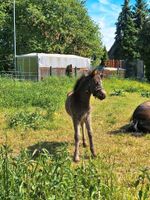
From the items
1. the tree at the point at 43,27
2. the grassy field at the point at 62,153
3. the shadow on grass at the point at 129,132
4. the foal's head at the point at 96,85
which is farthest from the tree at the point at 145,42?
the foal's head at the point at 96,85

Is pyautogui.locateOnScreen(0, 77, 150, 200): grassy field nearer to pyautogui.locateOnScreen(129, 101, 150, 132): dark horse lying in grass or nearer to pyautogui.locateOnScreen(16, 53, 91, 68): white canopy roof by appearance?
pyautogui.locateOnScreen(129, 101, 150, 132): dark horse lying in grass

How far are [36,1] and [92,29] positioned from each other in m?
8.41

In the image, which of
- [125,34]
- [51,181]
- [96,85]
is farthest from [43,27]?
[51,181]

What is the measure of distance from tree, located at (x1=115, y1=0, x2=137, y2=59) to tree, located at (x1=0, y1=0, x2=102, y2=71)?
1395cm

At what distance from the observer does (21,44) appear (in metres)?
56.5

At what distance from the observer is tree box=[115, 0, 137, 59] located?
2860 inches

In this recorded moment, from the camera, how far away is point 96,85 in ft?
30.8

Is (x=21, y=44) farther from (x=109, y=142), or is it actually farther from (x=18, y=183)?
(x=18, y=183)

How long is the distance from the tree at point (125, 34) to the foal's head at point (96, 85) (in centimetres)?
6250

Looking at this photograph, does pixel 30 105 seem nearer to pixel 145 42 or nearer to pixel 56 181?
pixel 56 181

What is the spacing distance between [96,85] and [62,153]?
14.7 feet

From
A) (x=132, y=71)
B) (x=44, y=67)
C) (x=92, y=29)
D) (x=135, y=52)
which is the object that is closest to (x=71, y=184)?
(x=44, y=67)

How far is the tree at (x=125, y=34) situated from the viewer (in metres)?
72.6

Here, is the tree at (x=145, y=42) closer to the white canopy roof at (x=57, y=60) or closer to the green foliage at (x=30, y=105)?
the white canopy roof at (x=57, y=60)
